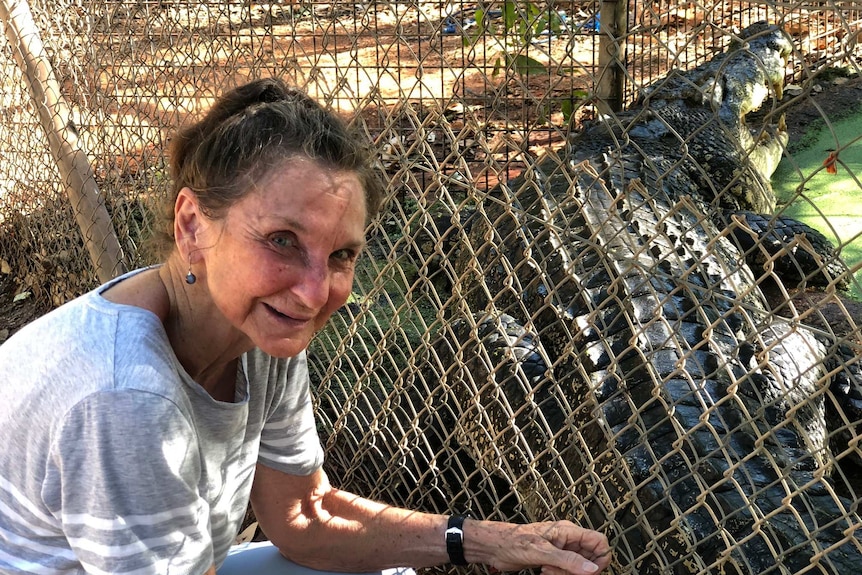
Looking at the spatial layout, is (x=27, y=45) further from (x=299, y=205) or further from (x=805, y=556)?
(x=805, y=556)

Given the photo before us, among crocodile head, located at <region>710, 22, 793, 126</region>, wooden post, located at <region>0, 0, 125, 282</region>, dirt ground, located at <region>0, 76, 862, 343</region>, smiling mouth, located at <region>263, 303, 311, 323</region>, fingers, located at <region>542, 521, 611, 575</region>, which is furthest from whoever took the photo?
crocodile head, located at <region>710, 22, 793, 126</region>

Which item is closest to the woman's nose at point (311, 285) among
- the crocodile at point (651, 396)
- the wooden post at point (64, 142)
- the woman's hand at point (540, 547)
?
the crocodile at point (651, 396)

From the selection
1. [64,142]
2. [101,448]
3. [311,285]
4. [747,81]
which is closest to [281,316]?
[311,285]

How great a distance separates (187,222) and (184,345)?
21 centimetres

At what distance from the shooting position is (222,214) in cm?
138

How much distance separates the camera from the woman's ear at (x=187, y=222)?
4.64ft

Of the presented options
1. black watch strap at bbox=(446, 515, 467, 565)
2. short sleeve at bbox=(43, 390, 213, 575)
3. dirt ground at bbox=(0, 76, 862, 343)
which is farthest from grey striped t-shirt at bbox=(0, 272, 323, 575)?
dirt ground at bbox=(0, 76, 862, 343)

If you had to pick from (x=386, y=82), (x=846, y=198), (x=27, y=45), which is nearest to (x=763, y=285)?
(x=846, y=198)

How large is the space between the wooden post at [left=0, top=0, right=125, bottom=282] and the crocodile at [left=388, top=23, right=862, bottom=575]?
1.28m

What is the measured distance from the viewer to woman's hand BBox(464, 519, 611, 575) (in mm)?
1786

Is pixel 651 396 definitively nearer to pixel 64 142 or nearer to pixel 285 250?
pixel 285 250

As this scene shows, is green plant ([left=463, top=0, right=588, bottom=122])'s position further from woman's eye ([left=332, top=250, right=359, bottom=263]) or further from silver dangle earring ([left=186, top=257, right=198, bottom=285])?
silver dangle earring ([left=186, top=257, right=198, bottom=285])

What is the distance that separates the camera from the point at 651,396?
2357 mm

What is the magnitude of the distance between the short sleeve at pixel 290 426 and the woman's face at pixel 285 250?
0.33 m
